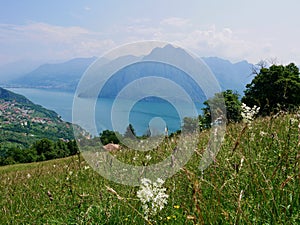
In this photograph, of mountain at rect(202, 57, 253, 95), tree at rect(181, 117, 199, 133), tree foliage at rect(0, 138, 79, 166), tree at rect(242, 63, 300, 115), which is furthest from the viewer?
tree foliage at rect(0, 138, 79, 166)

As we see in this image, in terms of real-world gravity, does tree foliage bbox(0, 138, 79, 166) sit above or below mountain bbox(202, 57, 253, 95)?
below

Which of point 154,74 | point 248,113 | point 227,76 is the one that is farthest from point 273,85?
point 154,74

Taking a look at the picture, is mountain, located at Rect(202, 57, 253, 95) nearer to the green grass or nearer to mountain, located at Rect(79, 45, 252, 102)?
mountain, located at Rect(79, 45, 252, 102)

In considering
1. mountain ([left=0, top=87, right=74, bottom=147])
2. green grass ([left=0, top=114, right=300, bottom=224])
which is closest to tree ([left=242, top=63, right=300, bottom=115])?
green grass ([left=0, top=114, right=300, bottom=224])

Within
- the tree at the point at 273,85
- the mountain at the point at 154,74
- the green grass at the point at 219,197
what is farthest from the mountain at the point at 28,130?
the green grass at the point at 219,197

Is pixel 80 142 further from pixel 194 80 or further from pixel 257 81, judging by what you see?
pixel 257 81

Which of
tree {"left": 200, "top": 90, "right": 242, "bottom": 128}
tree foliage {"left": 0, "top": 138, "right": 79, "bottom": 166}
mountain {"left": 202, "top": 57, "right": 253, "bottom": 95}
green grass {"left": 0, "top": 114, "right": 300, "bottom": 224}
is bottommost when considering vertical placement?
tree foliage {"left": 0, "top": 138, "right": 79, "bottom": 166}

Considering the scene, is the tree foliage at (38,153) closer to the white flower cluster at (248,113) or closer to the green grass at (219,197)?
the white flower cluster at (248,113)

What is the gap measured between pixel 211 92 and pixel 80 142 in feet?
8.74

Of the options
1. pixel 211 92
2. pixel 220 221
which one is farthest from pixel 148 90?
pixel 220 221

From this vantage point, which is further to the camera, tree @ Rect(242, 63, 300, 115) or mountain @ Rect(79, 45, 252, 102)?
tree @ Rect(242, 63, 300, 115)

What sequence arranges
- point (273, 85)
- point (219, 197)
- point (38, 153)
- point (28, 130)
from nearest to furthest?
1. point (219, 197)
2. point (273, 85)
3. point (38, 153)
4. point (28, 130)

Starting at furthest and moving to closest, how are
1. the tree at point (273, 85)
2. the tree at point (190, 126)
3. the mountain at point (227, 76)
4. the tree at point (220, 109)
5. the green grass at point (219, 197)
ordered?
the tree at point (273, 85), the mountain at point (227, 76), the tree at point (190, 126), the tree at point (220, 109), the green grass at point (219, 197)

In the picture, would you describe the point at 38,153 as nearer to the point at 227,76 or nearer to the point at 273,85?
the point at 227,76
